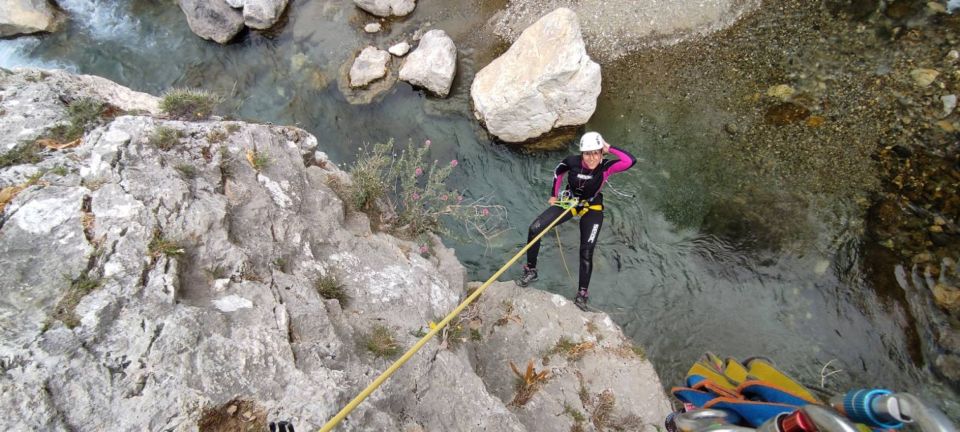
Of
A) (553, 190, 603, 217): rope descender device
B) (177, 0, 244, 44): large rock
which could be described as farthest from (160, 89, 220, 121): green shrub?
(177, 0, 244, 44): large rock

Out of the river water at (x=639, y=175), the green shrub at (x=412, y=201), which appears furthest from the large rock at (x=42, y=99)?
the river water at (x=639, y=175)

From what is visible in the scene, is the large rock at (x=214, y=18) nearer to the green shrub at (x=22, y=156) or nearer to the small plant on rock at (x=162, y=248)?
the green shrub at (x=22, y=156)

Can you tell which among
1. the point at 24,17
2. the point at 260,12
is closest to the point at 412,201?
the point at 260,12

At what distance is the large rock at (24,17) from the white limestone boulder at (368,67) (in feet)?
24.7

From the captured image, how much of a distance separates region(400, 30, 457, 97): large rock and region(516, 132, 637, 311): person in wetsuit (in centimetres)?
397

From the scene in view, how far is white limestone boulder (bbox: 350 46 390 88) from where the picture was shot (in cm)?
1016

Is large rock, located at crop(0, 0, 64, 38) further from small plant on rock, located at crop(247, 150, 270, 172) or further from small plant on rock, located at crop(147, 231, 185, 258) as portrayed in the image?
small plant on rock, located at crop(147, 231, 185, 258)

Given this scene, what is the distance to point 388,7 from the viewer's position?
10906 millimetres

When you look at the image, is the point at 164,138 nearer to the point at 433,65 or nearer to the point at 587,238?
the point at 587,238

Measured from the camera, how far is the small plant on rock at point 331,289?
15.9ft

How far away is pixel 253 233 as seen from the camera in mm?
4848

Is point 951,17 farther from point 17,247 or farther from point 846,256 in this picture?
Result: point 17,247

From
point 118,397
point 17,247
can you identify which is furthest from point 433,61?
point 118,397

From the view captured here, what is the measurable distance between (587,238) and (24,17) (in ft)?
44.6
